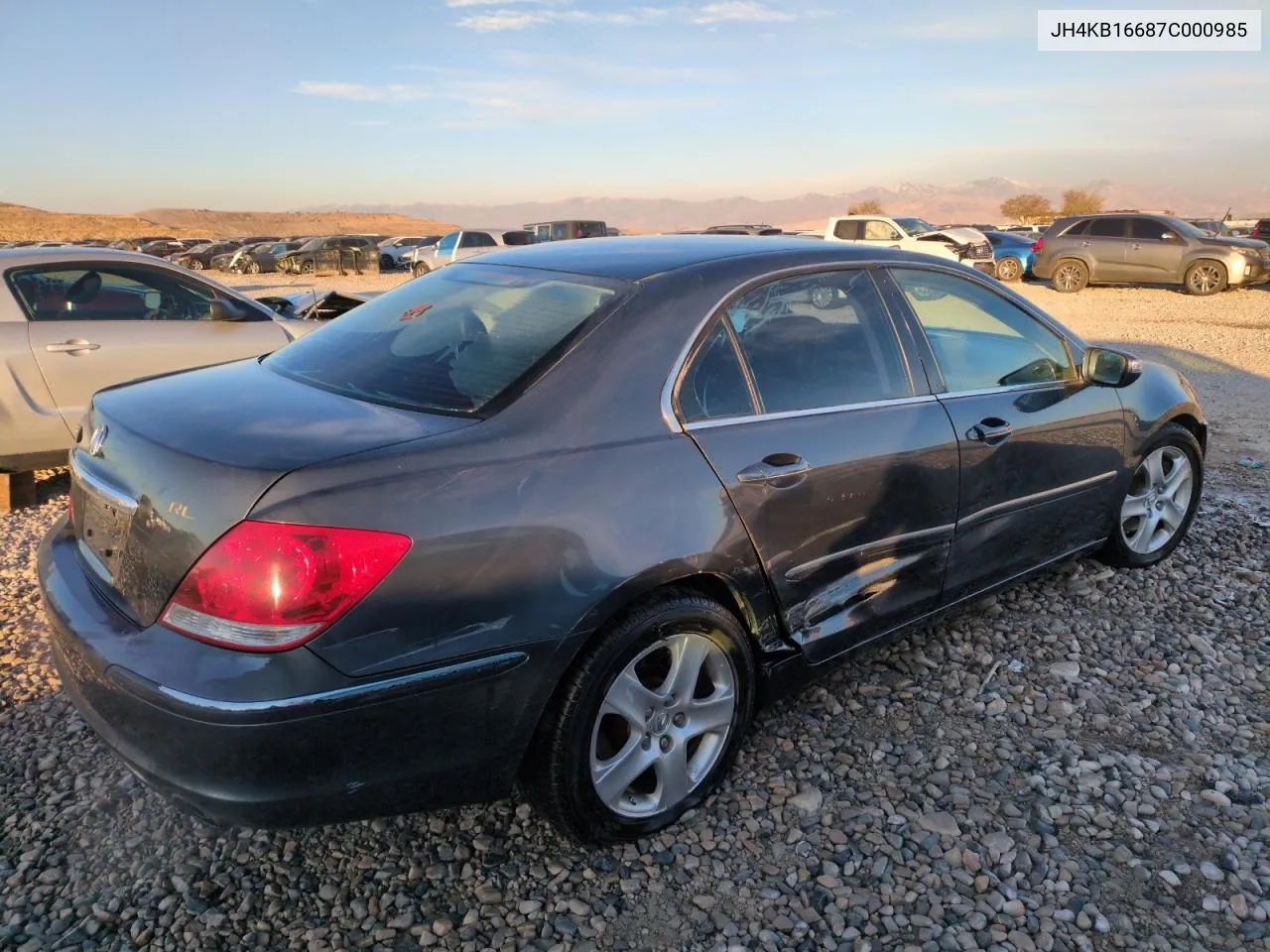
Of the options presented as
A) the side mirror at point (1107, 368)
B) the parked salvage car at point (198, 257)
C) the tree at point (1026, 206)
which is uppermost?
the tree at point (1026, 206)

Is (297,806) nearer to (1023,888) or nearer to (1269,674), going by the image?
(1023,888)

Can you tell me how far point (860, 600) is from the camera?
9.73ft

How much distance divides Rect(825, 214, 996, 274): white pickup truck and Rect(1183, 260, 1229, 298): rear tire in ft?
13.9

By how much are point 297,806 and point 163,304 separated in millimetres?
4847

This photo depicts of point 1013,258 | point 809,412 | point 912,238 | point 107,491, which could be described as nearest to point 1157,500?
point 809,412

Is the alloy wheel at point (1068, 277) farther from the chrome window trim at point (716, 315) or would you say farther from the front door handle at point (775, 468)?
the front door handle at point (775, 468)

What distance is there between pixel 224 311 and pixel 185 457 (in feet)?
13.5

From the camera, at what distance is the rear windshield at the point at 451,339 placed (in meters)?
2.46

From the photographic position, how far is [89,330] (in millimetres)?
5426

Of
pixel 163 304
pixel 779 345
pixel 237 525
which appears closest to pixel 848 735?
pixel 779 345

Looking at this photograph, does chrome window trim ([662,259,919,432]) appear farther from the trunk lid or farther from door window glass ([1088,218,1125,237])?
door window glass ([1088,218,1125,237])

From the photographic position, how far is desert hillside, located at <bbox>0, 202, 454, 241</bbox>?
6819cm

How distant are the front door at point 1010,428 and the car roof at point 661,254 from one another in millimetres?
245

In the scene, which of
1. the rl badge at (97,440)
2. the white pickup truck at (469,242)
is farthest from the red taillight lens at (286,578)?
the white pickup truck at (469,242)
